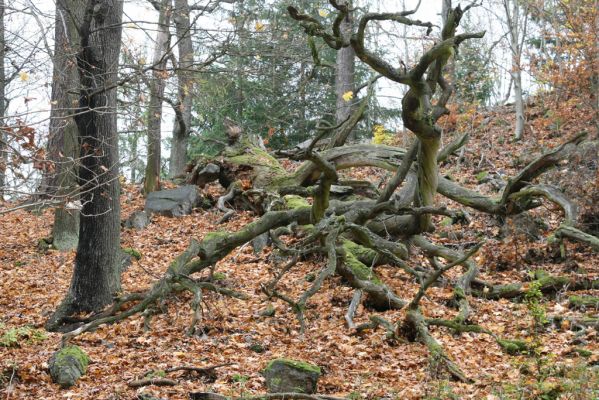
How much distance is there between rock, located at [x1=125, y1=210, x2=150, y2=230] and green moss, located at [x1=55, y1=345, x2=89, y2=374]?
6.80 m

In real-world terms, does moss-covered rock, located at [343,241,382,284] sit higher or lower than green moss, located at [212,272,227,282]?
higher

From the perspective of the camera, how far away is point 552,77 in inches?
580

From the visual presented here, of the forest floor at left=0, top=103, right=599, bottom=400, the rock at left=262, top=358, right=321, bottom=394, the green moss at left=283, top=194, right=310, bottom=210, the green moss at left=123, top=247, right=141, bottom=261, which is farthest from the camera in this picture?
the green moss at left=283, top=194, right=310, bottom=210

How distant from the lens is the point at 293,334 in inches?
302

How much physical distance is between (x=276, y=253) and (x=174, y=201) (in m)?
4.22

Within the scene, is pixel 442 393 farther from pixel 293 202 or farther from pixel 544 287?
pixel 293 202

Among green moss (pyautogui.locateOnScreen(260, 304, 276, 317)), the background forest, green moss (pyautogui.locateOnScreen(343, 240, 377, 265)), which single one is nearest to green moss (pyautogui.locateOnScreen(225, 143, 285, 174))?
the background forest

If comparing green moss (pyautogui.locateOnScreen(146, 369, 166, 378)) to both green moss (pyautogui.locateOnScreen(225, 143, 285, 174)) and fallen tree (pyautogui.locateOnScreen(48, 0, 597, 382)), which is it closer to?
fallen tree (pyautogui.locateOnScreen(48, 0, 597, 382))

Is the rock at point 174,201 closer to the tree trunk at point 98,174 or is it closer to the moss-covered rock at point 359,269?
the tree trunk at point 98,174

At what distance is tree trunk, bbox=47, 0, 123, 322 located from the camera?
8.21 meters

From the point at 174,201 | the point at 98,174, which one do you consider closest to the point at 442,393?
the point at 98,174

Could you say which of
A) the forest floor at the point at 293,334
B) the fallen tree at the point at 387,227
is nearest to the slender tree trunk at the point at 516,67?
the forest floor at the point at 293,334

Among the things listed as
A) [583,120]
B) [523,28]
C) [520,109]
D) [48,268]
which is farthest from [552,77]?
[48,268]

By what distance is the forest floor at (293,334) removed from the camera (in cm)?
580
